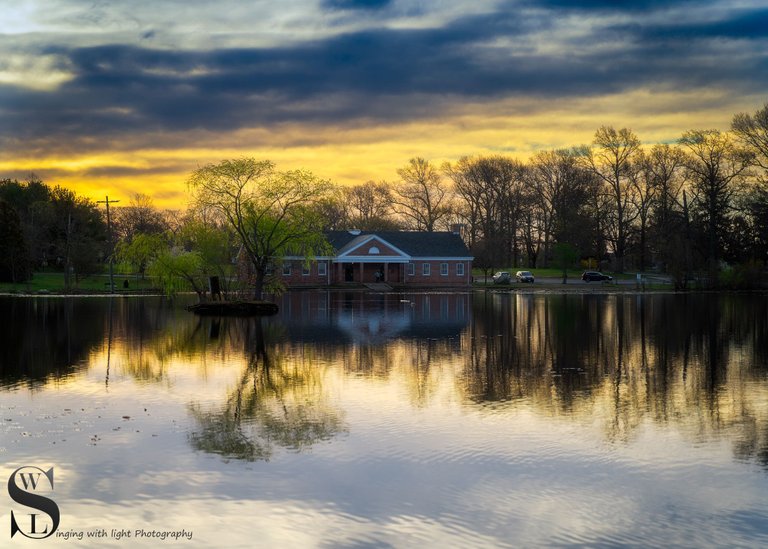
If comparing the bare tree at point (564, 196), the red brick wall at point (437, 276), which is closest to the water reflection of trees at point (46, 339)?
the red brick wall at point (437, 276)

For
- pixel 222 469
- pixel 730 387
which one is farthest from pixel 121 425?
pixel 730 387

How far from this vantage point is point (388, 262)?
93.4 meters

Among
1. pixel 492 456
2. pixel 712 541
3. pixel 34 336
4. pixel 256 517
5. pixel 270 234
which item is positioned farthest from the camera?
pixel 270 234

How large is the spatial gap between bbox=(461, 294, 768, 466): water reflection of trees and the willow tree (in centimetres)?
1659

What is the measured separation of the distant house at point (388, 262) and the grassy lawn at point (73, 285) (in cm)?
1602

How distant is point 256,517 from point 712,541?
5659 mm

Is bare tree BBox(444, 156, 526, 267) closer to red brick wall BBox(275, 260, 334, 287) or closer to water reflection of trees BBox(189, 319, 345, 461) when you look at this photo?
red brick wall BBox(275, 260, 334, 287)

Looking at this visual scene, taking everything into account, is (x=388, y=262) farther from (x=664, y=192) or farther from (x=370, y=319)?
(x=370, y=319)

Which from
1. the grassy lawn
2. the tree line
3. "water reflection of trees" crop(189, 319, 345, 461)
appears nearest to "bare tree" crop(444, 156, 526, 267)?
the tree line

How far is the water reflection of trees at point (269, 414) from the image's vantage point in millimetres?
14688

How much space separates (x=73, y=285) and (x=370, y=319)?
45.4m

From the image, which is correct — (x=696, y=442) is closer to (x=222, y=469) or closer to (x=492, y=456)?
(x=492, y=456)

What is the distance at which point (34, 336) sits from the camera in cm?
3297

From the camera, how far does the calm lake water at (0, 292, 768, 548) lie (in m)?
10.8
